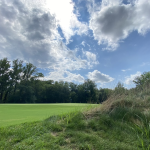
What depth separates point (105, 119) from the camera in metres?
4.48

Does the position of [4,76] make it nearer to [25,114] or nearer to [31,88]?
[31,88]

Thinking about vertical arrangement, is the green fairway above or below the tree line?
below

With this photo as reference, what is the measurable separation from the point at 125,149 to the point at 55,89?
49.2 metres

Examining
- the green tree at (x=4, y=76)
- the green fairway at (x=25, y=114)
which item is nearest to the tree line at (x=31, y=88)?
the green tree at (x=4, y=76)

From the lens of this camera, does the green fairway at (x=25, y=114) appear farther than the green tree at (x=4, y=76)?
No

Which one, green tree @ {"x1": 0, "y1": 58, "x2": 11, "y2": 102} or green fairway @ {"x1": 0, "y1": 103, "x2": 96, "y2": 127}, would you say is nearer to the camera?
green fairway @ {"x1": 0, "y1": 103, "x2": 96, "y2": 127}

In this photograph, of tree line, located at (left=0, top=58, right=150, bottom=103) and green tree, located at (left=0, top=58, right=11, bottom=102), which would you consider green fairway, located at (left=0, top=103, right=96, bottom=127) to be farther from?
green tree, located at (left=0, top=58, right=11, bottom=102)

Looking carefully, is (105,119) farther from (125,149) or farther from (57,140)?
(57,140)

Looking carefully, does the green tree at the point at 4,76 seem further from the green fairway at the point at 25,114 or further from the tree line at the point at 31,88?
the green fairway at the point at 25,114

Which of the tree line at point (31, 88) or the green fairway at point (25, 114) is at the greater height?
the tree line at point (31, 88)

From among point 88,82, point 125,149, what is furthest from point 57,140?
point 88,82

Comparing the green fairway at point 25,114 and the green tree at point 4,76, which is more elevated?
the green tree at point 4,76

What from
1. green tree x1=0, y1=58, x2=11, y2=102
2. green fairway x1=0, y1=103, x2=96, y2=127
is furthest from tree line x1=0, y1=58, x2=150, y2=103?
green fairway x1=0, y1=103, x2=96, y2=127

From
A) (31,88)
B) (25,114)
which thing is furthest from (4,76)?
(25,114)
